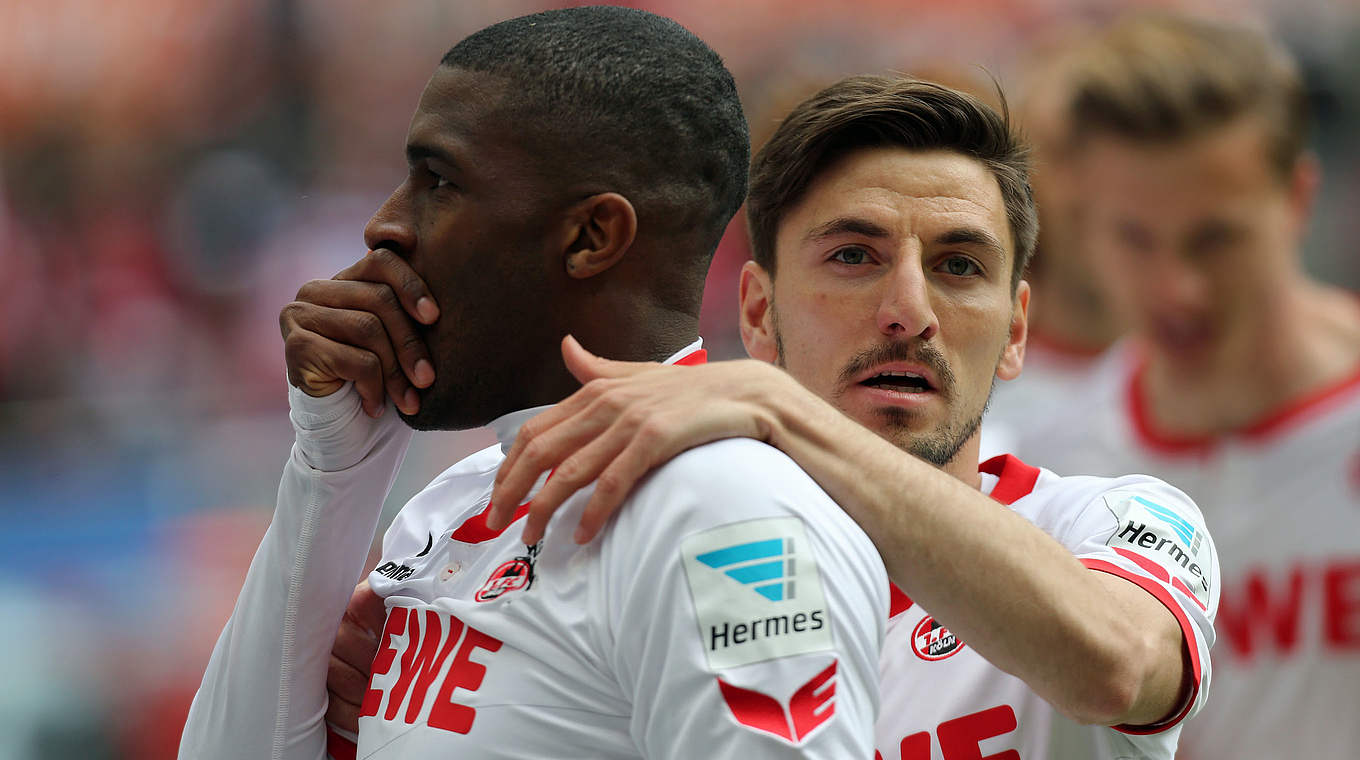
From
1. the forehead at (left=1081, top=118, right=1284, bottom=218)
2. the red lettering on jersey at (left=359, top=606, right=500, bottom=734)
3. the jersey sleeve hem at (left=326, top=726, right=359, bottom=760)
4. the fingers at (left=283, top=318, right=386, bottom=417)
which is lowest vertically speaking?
the jersey sleeve hem at (left=326, top=726, right=359, bottom=760)

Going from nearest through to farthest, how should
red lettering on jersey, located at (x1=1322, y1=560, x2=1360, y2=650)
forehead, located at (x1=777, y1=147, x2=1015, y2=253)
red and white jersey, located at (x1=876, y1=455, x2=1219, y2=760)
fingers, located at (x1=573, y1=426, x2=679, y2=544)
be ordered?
1. fingers, located at (x1=573, y1=426, x2=679, y2=544)
2. red and white jersey, located at (x1=876, y1=455, x2=1219, y2=760)
3. forehead, located at (x1=777, y1=147, x2=1015, y2=253)
4. red lettering on jersey, located at (x1=1322, y1=560, x2=1360, y2=650)

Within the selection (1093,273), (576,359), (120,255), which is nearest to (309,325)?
(576,359)

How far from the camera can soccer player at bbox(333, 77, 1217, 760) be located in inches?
58.9

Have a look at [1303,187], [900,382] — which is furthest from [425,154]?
[1303,187]

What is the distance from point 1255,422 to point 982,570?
11.9 ft

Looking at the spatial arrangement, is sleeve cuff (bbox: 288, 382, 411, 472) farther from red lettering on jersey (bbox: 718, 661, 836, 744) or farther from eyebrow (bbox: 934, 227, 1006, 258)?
eyebrow (bbox: 934, 227, 1006, 258)

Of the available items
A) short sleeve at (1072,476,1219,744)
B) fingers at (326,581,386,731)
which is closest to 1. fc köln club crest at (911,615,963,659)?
short sleeve at (1072,476,1219,744)

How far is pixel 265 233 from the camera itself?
261 inches

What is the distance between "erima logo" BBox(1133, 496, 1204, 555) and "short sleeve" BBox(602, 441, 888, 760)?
0.86 meters

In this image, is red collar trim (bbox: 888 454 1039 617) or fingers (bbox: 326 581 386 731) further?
red collar trim (bbox: 888 454 1039 617)

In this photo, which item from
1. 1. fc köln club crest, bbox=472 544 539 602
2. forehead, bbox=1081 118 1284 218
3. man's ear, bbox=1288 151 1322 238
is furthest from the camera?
man's ear, bbox=1288 151 1322 238

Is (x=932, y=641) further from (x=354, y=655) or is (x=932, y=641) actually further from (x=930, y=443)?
(x=354, y=655)

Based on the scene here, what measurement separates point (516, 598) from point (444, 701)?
14 cm

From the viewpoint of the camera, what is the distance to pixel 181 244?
6668mm
